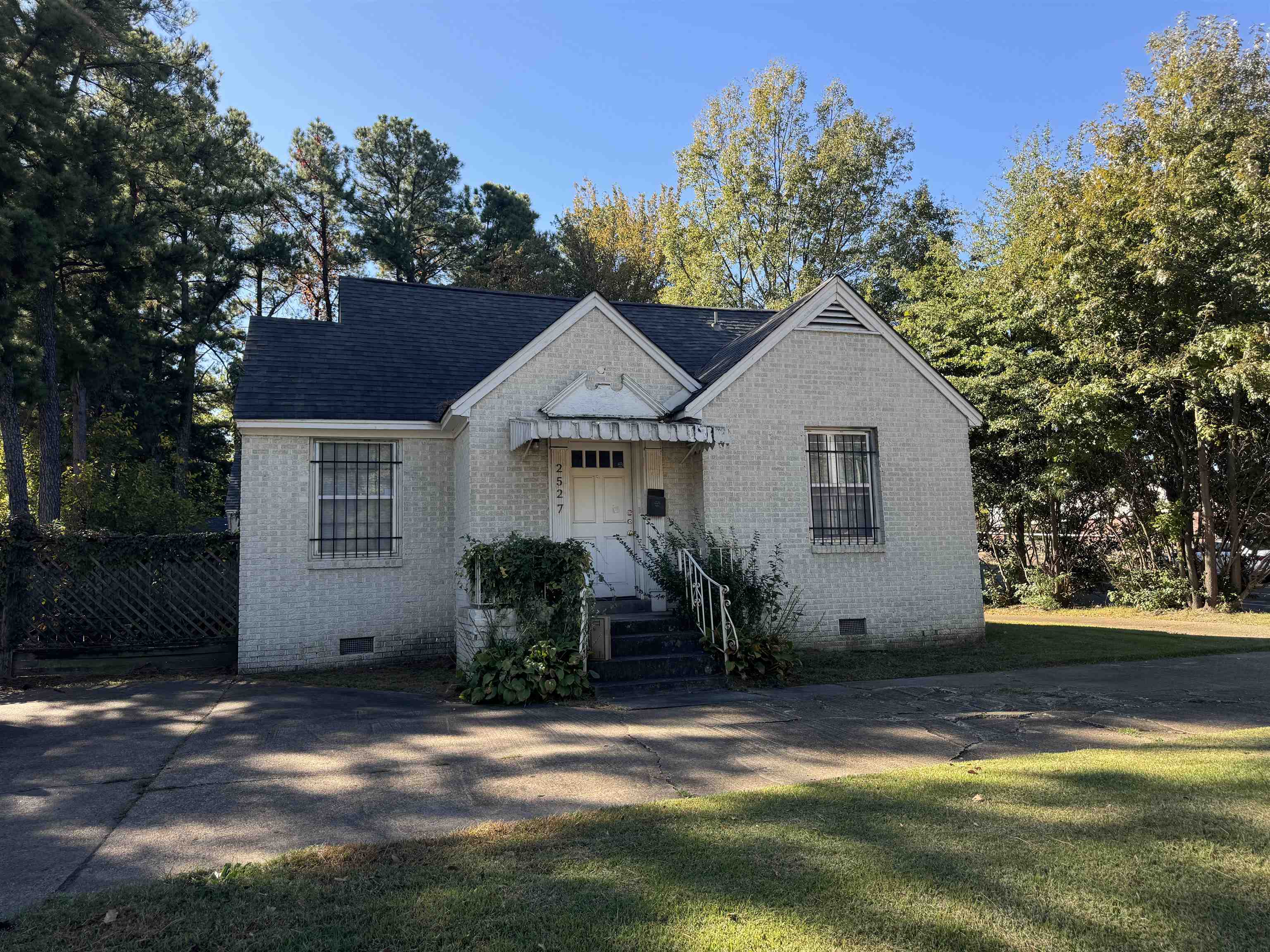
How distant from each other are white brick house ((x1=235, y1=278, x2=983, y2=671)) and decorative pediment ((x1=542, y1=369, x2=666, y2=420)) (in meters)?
0.03

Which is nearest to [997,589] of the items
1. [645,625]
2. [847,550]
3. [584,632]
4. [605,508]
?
[847,550]

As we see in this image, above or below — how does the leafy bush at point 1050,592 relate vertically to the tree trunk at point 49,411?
below

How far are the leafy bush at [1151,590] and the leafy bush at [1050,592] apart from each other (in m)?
0.98

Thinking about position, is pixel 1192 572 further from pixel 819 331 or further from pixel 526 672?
pixel 526 672

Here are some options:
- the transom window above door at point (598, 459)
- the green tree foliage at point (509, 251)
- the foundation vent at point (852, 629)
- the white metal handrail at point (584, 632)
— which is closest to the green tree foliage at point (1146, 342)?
the foundation vent at point (852, 629)

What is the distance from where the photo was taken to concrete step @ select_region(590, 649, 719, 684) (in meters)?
9.19

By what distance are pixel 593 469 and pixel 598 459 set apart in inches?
6.7

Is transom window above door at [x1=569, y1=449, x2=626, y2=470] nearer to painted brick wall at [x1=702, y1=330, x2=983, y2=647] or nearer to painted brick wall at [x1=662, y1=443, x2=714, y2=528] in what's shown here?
painted brick wall at [x1=662, y1=443, x2=714, y2=528]

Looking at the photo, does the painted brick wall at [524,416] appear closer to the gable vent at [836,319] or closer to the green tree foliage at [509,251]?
the gable vent at [836,319]

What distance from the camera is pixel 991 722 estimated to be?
24.5ft

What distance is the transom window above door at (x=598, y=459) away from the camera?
11.3m

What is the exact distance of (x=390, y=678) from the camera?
405 inches

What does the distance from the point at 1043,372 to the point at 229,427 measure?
31.8 m

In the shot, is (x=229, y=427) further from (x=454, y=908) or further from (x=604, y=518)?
(x=454, y=908)
